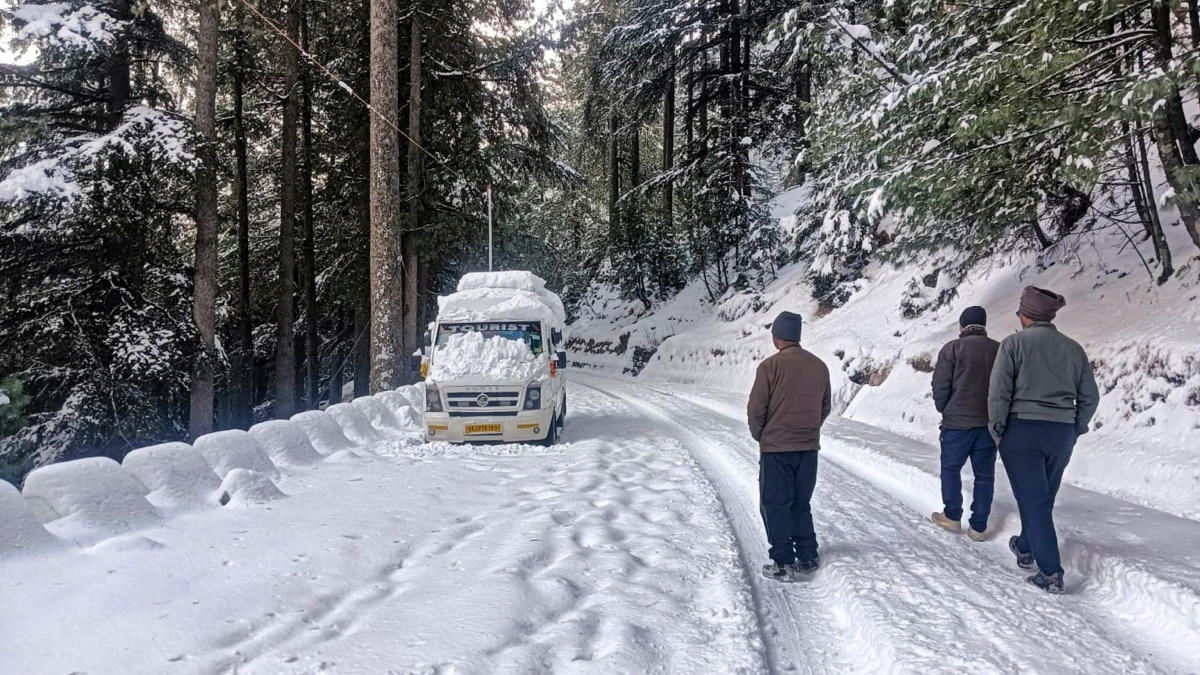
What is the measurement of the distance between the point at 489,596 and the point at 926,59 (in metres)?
9.48

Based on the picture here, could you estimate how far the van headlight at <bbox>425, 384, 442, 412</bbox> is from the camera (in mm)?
9734

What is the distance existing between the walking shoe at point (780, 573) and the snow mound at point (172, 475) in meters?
4.70

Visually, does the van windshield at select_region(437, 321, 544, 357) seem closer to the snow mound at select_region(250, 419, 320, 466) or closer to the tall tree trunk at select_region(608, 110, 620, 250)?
the snow mound at select_region(250, 419, 320, 466)

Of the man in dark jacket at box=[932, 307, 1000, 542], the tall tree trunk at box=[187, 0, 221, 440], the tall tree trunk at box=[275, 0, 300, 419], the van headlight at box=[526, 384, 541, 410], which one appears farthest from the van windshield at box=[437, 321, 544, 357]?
the tall tree trunk at box=[275, 0, 300, 419]

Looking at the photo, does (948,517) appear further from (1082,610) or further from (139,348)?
(139,348)

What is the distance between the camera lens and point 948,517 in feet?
18.9

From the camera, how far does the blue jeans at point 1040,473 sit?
4.42 metres

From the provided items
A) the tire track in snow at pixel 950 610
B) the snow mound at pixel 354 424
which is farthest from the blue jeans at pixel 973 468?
the snow mound at pixel 354 424

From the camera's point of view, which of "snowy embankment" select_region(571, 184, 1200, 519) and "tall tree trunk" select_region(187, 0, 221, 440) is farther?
"tall tree trunk" select_region(187, 0, 221, 440)

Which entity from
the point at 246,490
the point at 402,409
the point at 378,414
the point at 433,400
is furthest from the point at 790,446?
the point at 402,409

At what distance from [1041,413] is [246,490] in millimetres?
6459

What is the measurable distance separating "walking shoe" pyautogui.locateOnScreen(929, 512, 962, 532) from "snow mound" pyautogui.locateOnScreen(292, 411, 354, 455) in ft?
23.2

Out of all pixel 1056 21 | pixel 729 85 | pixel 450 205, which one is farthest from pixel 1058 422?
pixel 729 85

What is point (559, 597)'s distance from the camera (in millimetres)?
4160
